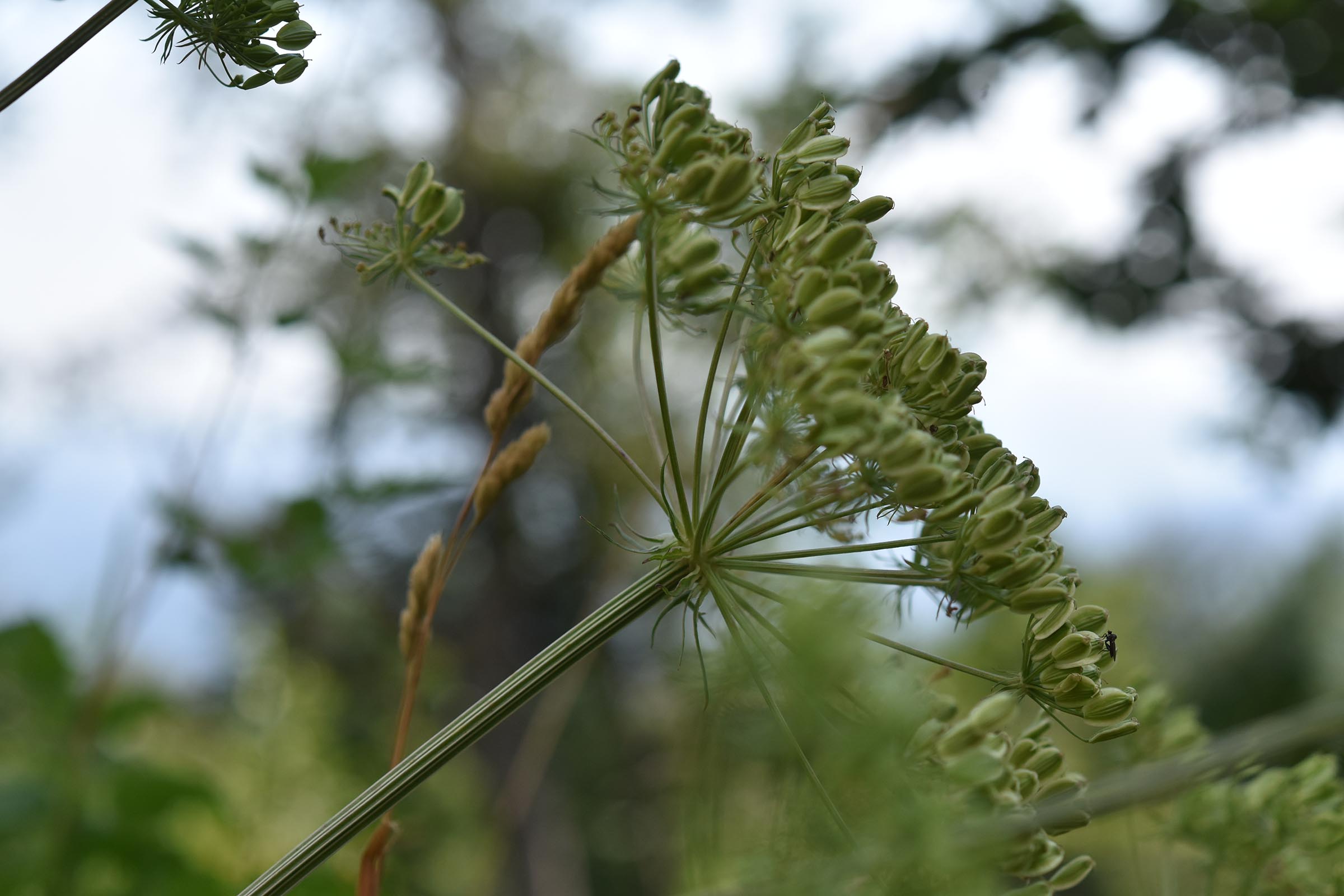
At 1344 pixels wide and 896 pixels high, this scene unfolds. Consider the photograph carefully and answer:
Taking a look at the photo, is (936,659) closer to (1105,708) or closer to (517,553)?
(1105,708)

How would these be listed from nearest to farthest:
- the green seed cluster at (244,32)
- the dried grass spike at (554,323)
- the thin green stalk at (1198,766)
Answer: the thin green stalk at (1198,766) → the green seed cluster at (244,32) → the dried grass spike at (554,323)

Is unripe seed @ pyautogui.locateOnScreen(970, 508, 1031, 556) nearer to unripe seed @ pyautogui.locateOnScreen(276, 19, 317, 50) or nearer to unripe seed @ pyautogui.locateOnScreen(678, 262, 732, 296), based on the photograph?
unripe seed @ pyautogui.locateOnScreen(678, 262, 732, 296)

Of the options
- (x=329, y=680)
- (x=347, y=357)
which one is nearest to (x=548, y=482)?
(x=329, y=680)

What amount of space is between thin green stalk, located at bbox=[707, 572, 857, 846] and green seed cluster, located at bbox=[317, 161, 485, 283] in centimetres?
17

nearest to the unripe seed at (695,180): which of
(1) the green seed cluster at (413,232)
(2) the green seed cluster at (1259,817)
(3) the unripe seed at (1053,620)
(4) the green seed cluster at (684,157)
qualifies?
(4) the green seed cluster at (684,157)

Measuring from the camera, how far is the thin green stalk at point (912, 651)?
13.1 inches

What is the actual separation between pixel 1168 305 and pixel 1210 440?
0.33m

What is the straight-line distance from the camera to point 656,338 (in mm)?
330

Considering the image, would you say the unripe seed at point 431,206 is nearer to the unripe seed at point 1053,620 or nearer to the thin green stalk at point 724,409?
the thin green stalk at point 724,409

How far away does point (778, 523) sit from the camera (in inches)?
13.3

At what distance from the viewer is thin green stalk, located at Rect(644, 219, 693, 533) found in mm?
331

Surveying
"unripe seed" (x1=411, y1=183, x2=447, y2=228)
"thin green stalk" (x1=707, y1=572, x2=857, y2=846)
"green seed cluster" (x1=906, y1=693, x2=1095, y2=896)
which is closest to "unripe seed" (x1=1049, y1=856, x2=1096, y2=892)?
"green seed cluster" (x1=906, y1=693, x2=1095, y2=896)

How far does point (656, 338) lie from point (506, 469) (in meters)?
0.11

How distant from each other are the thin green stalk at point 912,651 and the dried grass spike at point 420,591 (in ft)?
0.41
